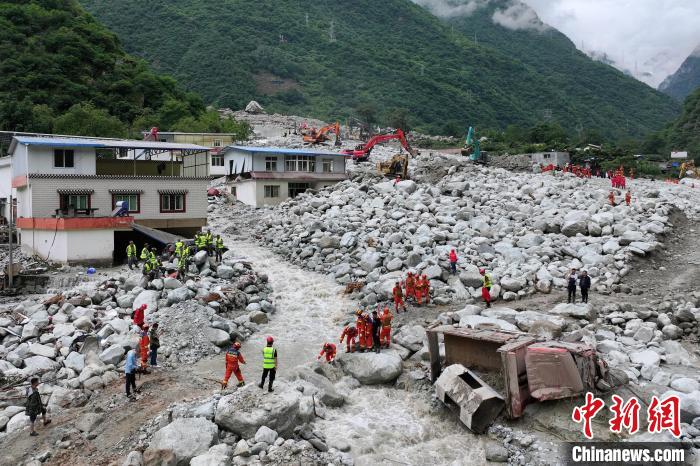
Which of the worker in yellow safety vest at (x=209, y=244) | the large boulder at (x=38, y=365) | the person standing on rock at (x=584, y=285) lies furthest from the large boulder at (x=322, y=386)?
the worker in yellow safety vest at (x=209, y=244)

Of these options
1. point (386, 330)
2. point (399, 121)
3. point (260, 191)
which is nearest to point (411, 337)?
point (386, 330)

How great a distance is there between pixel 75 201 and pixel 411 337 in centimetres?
1835

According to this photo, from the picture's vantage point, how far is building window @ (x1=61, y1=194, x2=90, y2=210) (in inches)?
1016

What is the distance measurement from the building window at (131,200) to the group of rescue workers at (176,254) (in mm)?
2839

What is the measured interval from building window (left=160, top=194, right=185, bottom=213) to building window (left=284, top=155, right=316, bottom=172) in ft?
44.3

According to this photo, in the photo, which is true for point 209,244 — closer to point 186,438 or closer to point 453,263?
point 453,263

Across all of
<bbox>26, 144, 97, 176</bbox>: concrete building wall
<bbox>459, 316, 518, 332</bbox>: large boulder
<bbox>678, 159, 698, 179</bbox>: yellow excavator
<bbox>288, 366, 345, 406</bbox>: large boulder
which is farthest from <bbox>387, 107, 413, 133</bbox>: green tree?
<bbox>288, 366, 345, 406</bbox>: large boulder

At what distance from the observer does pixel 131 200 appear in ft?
90.4

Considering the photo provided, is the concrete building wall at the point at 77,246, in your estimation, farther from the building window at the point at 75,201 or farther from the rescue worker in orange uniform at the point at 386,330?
the rescue worker in orange uniform at the point at 386,330

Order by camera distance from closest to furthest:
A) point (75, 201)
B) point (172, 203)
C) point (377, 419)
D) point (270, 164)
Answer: point (377, 419), point (75, 201), point (172, 203), point (270, 164)

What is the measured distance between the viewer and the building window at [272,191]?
40.0 meters

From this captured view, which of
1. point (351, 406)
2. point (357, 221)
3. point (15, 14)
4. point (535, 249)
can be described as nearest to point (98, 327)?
point (351, 406)

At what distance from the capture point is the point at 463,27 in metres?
193

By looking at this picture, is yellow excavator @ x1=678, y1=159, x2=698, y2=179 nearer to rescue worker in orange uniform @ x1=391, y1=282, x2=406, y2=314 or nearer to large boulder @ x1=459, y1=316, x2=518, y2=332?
rescue worker in orange uniform @ x1=391, y1=282, x2=406, y2=314
